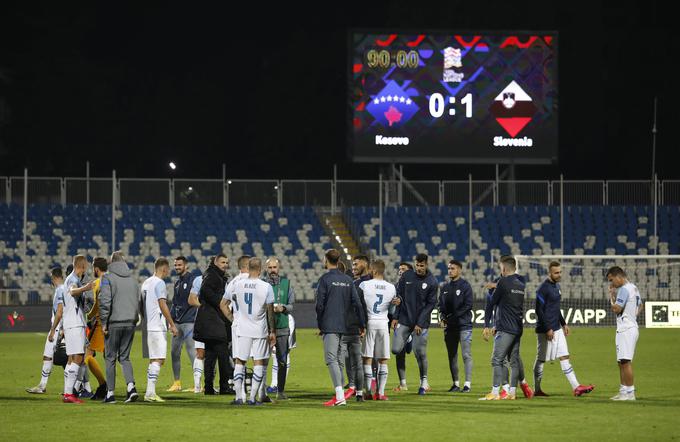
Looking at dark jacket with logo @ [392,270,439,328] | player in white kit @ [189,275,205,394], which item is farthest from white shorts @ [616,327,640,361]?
player in white kit @ [189,275,205,394]

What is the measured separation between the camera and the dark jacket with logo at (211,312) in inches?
Answer: 695

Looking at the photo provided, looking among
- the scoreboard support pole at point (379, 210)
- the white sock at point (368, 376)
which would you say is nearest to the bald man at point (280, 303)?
the white sock at point (368, 376)

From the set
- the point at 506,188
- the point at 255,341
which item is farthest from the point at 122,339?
the point at 506,188

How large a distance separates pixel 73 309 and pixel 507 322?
247 inches

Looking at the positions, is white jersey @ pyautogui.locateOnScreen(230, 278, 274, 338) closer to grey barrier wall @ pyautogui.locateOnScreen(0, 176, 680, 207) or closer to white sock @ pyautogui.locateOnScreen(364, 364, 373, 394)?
white sock @ pyautogui.locateOnScreen(364, 364, 373, 394)

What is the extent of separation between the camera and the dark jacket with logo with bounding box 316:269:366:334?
53.6 ft

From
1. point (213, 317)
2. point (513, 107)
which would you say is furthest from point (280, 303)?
point (513, 107)

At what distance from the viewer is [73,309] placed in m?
16.8

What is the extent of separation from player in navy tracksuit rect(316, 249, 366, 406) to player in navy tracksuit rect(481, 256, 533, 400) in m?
2.21

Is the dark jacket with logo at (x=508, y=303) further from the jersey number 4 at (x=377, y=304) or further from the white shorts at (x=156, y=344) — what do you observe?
the white shorts at (x=156, y=344)

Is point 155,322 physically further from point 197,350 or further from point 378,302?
point 378,302

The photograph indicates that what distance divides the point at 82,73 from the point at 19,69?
337cm

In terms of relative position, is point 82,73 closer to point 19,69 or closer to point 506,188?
point 19,69

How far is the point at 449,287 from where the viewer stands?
19.4m
